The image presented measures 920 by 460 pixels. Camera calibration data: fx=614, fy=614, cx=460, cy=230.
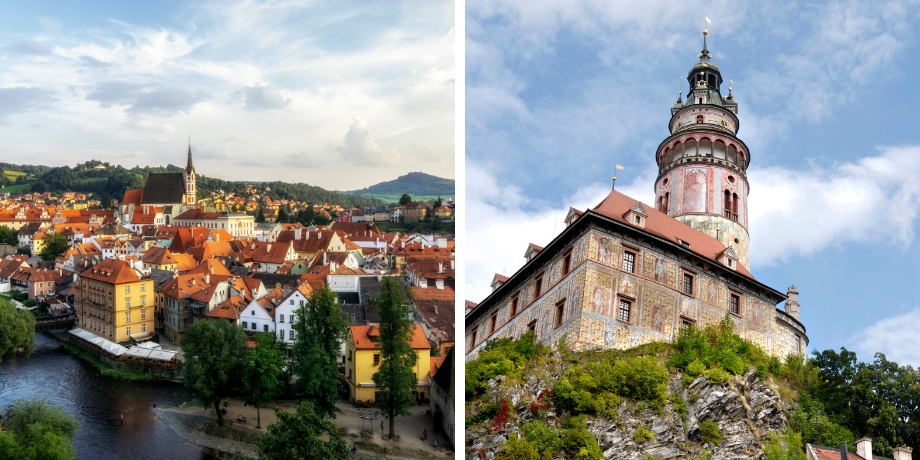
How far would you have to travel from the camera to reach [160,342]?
297 inches

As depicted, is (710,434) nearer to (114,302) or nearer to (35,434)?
(114,302)

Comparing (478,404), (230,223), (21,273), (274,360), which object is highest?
(230,223)

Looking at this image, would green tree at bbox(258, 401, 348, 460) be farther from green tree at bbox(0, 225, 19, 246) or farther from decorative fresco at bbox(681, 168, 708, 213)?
decorative fresco at bbox(681, 168, 708, 213)

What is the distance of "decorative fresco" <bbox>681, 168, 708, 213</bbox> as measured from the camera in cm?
1800

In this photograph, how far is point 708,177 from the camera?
714 inches

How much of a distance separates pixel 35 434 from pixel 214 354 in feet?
6.21

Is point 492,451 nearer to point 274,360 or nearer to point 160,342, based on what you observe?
point 274,360

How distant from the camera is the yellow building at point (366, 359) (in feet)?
22.9

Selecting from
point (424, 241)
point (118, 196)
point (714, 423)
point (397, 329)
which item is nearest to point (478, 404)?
point (397, 329)

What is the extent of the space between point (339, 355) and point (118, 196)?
3.44 meters

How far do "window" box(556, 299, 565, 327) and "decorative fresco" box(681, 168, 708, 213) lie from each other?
27.8 feet

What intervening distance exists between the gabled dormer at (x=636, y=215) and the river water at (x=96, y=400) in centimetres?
816

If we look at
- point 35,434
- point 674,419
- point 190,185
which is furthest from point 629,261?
point 35,434

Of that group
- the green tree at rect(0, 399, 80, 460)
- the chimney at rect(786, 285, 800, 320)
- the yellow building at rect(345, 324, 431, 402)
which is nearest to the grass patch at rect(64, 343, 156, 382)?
the green tree at rect(0, 399, 80, 460)
